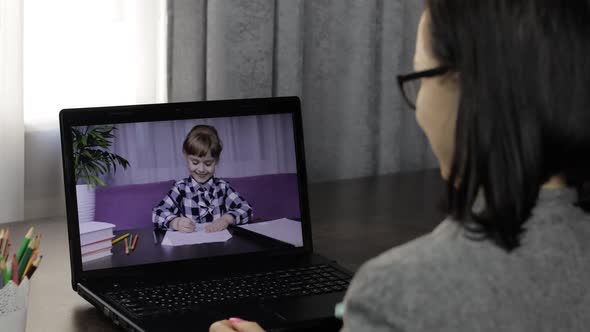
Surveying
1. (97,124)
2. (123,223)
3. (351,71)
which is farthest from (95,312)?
(351,71)

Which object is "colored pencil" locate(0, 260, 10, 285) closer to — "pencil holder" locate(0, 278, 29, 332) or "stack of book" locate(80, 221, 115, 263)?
"pencil holder" locate(0, 278, 29, 332)

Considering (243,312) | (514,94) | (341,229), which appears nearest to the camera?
(514,94)

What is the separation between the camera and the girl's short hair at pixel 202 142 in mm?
1289

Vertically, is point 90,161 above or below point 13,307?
above

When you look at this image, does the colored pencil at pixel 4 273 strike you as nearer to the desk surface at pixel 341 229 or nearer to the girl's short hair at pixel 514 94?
the desk surface at pixel 341 229

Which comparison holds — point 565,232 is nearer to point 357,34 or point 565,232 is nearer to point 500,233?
point 500,233

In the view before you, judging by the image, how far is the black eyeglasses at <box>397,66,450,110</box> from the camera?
0.66 m

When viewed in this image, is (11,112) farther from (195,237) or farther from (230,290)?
(230,290)

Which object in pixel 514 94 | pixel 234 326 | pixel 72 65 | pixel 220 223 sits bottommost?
pixel 234 326

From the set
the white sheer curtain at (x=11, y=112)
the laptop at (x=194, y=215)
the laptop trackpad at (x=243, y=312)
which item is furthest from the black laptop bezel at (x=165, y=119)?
the white sheer curtain at (x=11, y=112)

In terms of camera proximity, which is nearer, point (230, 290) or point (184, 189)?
point (230, 290)

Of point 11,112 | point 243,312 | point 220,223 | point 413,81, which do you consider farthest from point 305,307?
point 11,112

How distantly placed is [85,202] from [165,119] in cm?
17

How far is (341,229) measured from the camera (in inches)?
60.5
